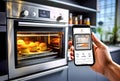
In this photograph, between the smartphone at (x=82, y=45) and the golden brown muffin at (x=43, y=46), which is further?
the golden brown muffin at (x=43, y=46)

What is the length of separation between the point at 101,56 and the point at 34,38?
602 mm

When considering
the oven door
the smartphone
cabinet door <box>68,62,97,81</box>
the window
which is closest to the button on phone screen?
the smartphone

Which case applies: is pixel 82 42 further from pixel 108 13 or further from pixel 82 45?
pixel 108 13

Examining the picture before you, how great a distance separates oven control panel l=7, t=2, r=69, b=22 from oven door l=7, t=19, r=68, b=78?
54 millimetres

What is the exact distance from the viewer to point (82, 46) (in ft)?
3.30

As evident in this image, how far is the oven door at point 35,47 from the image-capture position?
43.8 inches

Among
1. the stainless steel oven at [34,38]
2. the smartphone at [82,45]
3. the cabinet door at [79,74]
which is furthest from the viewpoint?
the cabinet door at [79,74]

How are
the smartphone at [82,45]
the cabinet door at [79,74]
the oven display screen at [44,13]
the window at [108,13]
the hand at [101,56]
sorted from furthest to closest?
the window at [108,13] < the cabinet door at [79,74] < the oven display screen at [44,13] < the smartphone at [82,45] < the hand at [101,56]

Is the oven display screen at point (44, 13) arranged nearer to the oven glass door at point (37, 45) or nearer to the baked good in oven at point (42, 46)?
the oven glass door at point (37, 45)

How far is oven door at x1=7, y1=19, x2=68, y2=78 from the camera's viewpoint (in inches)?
43.8

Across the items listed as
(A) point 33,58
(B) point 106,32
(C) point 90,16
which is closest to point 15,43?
(A) point 33,58

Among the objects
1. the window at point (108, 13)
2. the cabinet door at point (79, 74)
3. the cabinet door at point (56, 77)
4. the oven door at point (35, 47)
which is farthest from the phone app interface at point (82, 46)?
the window at point (108, 13)

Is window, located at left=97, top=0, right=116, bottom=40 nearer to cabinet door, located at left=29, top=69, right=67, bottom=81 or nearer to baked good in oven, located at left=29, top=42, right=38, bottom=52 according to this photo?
cabinet door, located at left=29, top=69, right=67, bottom=81

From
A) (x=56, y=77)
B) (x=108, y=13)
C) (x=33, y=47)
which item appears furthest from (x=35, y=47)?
(x=108, y=13)
